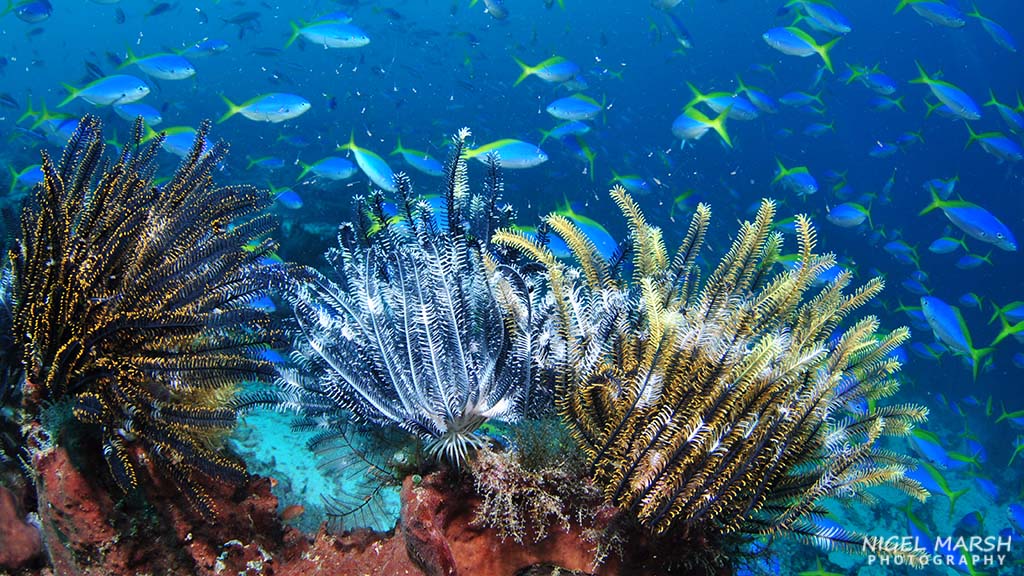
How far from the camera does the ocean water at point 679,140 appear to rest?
11.7 meters

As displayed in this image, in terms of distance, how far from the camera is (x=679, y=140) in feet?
103

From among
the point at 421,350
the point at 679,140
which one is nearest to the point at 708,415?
the point at 421,350

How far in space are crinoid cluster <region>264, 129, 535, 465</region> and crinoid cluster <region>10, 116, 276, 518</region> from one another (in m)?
0.31

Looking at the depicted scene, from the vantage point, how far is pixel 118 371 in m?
2.19

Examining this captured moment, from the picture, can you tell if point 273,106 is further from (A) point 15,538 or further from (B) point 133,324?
(A) point 15,538

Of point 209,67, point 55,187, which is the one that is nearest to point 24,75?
point 209,67

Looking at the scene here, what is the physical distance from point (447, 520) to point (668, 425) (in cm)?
103

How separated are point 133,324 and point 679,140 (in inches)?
1278

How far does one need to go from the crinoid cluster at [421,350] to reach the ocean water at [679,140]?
1.11 meters

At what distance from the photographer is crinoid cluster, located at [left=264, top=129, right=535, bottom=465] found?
7.56ft

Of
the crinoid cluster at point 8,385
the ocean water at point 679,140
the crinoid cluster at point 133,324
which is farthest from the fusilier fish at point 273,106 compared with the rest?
the crinoid cluster at point 8,385

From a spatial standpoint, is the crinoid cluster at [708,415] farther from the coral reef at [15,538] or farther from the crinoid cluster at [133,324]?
the coral reef at [15,538]

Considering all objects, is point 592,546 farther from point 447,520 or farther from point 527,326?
point 527,326

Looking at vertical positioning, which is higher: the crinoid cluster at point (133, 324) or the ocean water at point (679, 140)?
the crinoid cluster at point (133, 324)
